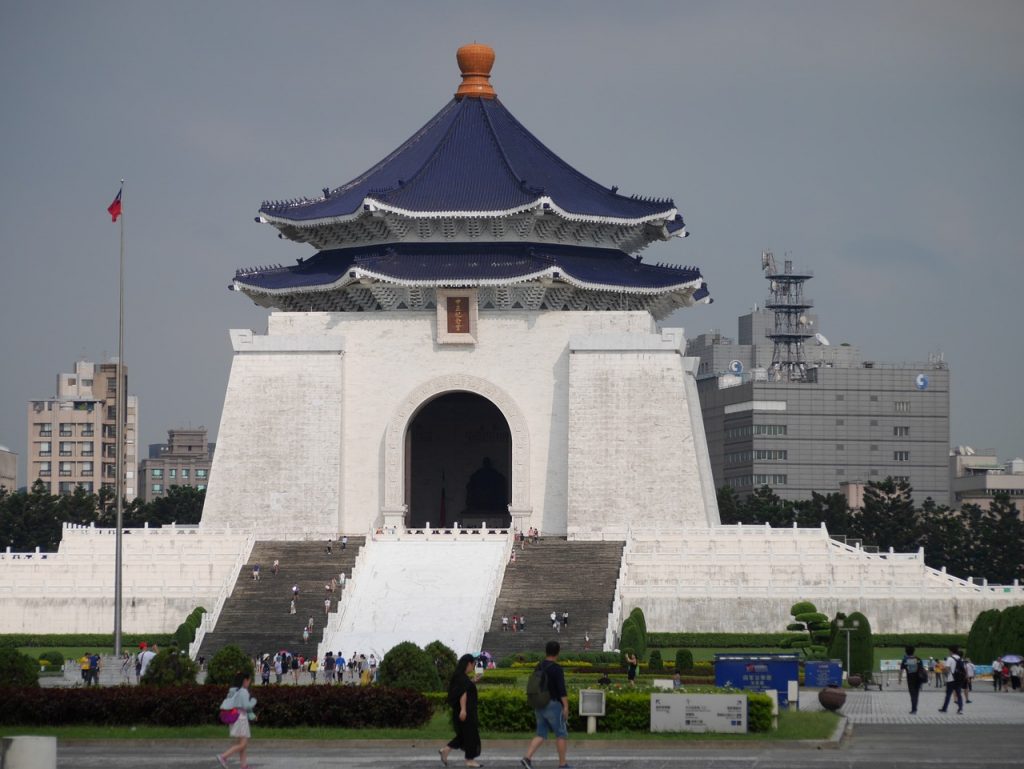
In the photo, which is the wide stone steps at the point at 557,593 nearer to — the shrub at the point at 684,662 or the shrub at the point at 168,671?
the shrub at the point at 684,662

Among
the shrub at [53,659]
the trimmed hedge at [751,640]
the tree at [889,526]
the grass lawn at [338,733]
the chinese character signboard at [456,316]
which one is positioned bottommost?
the shrub at [53,659]

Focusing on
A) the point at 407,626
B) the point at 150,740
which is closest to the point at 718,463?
the point at 407,626

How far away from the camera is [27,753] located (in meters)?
19.7

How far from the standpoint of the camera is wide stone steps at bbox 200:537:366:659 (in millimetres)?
46406

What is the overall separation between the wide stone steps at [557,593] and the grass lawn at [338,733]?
1734cm

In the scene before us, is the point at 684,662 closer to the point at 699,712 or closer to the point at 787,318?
the point at 699,712

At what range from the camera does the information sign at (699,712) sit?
88.2 ft

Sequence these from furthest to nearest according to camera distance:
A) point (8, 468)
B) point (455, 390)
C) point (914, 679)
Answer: point (8, 468) → point (455, 390) → point (914, 679)

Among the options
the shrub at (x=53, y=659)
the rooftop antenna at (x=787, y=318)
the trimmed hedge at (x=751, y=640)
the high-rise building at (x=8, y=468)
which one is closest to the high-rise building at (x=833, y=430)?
the rooftop antenna at (x=787, y=318)

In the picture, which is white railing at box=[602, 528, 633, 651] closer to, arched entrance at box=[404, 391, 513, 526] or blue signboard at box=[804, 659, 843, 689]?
blue signboard at box=[804, 659, 843, 689]

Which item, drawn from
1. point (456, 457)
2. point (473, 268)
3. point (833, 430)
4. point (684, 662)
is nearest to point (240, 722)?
point (684, 662)

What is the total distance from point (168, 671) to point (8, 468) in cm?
9209

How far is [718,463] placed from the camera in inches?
4222

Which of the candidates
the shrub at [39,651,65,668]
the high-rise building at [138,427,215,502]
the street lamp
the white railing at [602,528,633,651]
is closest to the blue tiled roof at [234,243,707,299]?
the white railing at [602,528,633,651]
